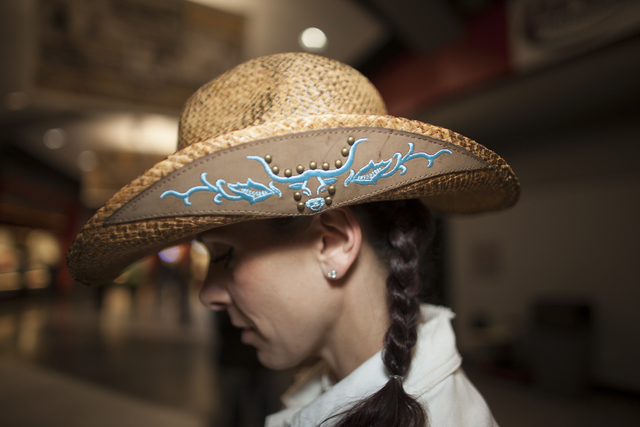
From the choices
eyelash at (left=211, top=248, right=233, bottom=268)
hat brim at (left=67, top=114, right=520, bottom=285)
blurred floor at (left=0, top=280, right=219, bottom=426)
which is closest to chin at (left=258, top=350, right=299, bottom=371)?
eyelash at (left=211, top=248, right=233, bottom=268)

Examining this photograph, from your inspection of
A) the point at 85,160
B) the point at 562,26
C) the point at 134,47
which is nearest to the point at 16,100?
the point at 134,47

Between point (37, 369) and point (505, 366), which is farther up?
point (37, 369)

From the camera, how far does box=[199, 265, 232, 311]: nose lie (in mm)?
904

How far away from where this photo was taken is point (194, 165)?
0.58 m

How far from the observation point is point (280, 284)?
782mm

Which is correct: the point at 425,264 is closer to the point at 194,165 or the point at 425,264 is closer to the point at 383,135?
the point at 383,135

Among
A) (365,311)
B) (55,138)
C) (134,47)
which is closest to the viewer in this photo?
(365,311)

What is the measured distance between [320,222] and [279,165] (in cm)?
24

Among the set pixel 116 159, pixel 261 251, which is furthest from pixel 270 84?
pixel 116 159

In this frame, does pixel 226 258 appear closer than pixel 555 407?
Yes

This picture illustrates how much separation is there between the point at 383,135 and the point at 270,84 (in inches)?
12.0

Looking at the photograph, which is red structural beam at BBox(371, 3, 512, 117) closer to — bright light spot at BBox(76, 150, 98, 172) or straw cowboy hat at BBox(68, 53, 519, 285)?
straw cowboy hat at BBox(68, 53, 519, 285)

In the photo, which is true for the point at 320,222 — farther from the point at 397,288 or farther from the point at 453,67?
the point at 453,67

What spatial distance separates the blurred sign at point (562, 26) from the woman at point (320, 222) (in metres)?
2.17
